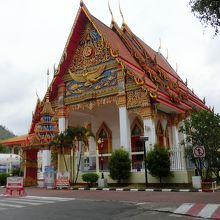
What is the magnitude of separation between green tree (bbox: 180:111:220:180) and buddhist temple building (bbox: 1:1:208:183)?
5.32 feet

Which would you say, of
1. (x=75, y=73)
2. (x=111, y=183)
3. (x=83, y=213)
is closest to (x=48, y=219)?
(x=83, y=213)

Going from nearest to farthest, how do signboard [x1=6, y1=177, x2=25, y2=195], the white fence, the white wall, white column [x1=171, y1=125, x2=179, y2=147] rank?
signboard [x1=6, y1=177, x2=25, y2=195]
the white fence
white column [x1=171, y1=125, x2=179, y2=147]
the white wall

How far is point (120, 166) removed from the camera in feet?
55.6

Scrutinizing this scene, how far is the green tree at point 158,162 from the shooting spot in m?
15.6

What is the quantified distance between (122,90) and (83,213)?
11.7m

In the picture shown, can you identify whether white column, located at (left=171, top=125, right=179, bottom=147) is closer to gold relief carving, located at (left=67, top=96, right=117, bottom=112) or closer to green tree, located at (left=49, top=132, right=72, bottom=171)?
gold relief carving, located at (left=67, top=96, right=117, bottom=112)

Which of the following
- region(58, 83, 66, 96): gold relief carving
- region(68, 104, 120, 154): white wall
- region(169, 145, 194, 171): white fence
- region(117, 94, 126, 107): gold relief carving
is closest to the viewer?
region(169, 145, 194, 171): white fence

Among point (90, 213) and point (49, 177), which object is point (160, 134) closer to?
point (49, 177)

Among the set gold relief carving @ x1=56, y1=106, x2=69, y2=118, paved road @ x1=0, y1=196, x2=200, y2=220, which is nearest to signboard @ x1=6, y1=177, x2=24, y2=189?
paved road @ x1=0, y1=196, x2=200, y2=220

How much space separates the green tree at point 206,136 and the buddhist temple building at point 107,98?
162 centimetres

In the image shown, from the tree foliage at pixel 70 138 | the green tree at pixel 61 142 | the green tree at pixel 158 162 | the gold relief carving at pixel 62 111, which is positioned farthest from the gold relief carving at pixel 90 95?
the green tree at pixel 158 162

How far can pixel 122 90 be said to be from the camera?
18.9 metres

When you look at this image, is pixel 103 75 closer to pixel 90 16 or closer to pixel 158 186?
pixel 90 16

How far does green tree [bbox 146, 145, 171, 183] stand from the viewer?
614 inches
